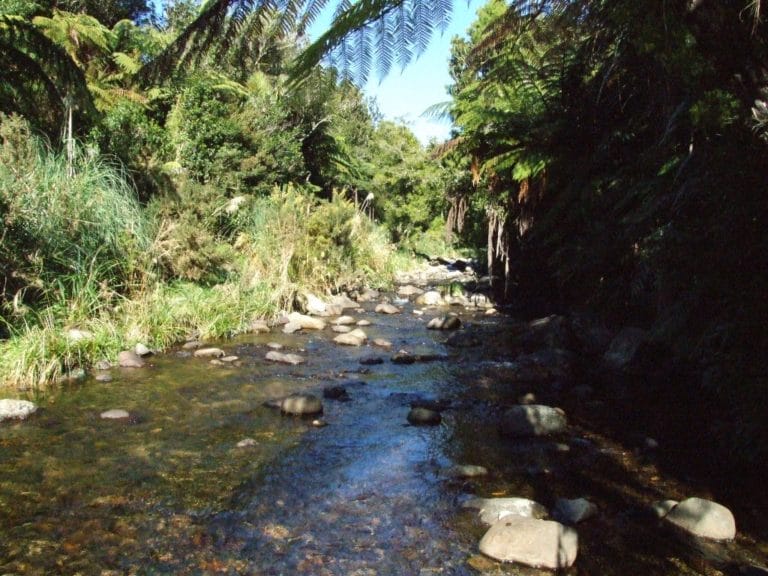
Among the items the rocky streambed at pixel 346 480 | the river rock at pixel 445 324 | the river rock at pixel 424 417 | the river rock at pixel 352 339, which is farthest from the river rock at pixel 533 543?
the river rock at pixel 445 324

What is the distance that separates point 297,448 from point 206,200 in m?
6.69

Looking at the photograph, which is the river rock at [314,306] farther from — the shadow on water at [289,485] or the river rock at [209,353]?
the shadow on water at [289,485]

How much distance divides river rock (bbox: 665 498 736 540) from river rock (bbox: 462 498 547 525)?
2.37 feet

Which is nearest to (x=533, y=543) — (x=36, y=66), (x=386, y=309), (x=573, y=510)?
(x=573, y=510)

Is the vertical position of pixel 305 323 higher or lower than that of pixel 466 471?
higher

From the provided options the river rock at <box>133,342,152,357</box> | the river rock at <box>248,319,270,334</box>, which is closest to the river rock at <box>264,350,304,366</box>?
the river rock at <box>133,342,152,357</box>

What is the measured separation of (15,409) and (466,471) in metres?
3.70

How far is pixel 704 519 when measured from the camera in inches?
120

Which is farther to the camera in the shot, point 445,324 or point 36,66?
point 445,324

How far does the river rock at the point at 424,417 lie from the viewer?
4887 millimetres

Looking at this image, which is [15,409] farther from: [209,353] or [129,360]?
[209,353]

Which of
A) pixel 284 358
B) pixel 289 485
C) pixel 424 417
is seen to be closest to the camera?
pixel 289 485

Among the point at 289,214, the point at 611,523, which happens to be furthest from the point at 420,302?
the point at 611,523

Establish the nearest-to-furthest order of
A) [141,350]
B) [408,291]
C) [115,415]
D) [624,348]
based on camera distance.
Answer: [115,415]
[624,348]
[141,350]
[408,291]
